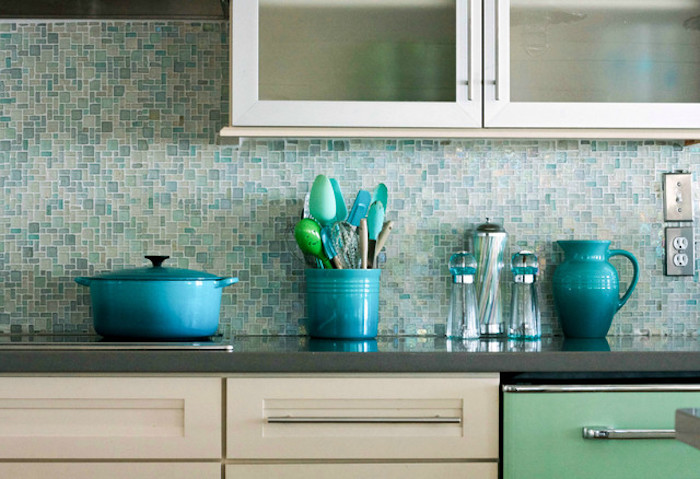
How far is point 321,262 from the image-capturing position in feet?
7.05

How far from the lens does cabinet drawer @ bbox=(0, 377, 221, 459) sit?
1.70 metres

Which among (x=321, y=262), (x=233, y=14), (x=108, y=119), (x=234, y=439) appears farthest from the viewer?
(x=108, y=119)

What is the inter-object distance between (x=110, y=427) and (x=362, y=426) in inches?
20.7

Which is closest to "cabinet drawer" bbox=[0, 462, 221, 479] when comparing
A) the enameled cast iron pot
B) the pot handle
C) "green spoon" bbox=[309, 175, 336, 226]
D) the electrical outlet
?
the enameled cast iron pot

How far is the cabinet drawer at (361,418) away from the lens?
1.71m

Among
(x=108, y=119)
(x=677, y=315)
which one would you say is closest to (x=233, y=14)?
(x=108, y=119)

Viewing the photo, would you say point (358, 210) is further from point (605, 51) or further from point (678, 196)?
point (678, 196)

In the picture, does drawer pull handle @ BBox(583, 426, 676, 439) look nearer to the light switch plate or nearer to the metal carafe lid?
the metal carafe lid

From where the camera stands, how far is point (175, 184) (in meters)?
2.29

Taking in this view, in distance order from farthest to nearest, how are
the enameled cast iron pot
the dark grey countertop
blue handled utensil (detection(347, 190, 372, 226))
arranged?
1. blue handled utensil (detection(347, 190, 372, 226))
2. the enameled cast iron pot
3. the dark grey countertop

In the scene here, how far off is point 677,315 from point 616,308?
0.23 m

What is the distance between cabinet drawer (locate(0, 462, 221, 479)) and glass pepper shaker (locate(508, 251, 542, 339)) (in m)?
0.93

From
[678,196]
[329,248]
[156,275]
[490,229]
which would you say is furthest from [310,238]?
[678,196]

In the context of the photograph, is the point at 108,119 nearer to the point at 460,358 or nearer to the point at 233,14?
the point at 233,14
